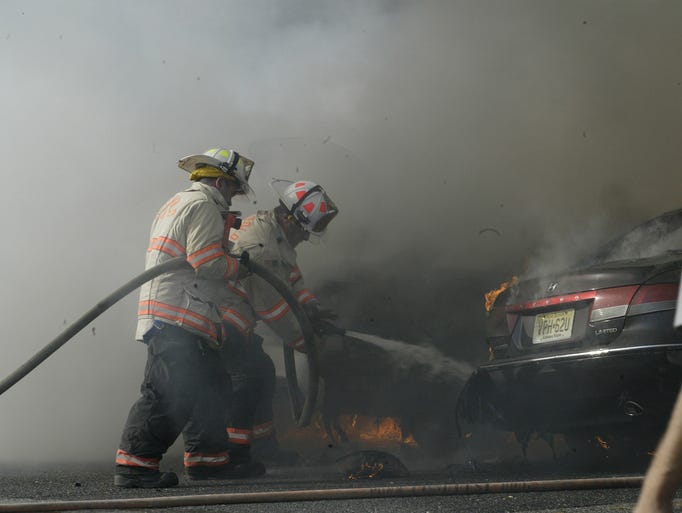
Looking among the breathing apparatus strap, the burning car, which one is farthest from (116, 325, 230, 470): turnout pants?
the burning car

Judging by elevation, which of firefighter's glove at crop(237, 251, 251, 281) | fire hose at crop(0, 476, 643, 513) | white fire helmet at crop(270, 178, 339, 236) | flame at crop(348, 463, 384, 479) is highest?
white fire helmet at crop(270, 178, 339, 236)

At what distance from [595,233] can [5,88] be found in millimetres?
5586

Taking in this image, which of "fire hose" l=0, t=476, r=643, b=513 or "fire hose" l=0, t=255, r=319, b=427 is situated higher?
"fire hose" l=0, t=255, r=319, b=427

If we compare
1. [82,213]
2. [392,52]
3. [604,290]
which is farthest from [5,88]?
[604,290]

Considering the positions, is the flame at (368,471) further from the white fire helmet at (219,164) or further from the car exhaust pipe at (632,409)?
the white fire helmet at (219,164)

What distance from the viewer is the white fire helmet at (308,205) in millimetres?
6215

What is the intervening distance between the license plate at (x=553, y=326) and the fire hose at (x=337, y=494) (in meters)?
0.84

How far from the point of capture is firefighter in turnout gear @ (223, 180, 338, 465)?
5676 millimetres

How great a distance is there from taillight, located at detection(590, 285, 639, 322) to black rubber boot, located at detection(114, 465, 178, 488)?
7.41 ft

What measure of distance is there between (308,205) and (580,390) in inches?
96.2

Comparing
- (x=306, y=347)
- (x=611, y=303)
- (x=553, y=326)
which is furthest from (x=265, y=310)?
(x=611, y=303)

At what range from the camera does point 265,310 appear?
602cm

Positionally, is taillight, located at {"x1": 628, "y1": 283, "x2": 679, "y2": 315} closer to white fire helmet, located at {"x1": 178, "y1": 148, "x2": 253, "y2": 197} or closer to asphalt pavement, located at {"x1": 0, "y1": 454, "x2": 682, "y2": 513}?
asphalt pavement, located at {"x1": 0, "y1": 454, "x2": 682, "y2": 513}

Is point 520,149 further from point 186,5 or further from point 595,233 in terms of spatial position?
point 186,5
